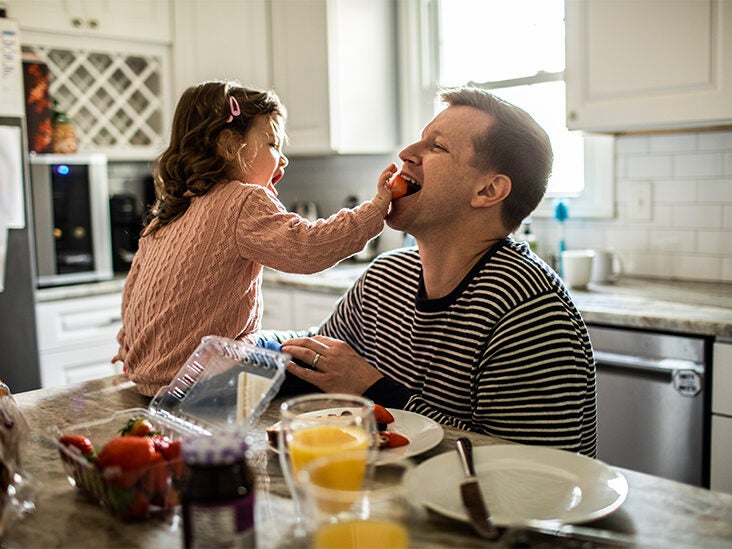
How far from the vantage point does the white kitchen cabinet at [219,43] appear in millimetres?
3771

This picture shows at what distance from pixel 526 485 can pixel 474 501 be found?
0.11 m

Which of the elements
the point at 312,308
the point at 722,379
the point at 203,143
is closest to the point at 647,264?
the point at 722,379

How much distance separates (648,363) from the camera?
2.29 metres

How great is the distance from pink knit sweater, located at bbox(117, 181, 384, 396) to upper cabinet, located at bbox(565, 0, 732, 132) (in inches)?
54.0

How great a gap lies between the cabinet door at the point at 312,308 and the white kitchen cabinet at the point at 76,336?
854 mm

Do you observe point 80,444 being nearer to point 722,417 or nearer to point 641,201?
point 722,417

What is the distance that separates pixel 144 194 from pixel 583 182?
7.55 feet

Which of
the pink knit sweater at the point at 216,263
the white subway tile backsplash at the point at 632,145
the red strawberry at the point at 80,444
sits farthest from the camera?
the white subway tile backsplash at the point at 632,145

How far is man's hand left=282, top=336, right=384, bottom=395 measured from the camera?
141 cm

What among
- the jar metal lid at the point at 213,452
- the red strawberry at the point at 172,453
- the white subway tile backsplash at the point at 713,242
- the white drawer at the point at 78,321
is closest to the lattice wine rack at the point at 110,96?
the white drawer at the point at 78,321

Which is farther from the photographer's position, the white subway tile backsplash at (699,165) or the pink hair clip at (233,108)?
the white subway tile backsplash at (699,165)

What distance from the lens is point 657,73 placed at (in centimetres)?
253

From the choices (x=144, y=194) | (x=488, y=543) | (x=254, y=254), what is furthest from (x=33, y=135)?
(x=488, y=543)

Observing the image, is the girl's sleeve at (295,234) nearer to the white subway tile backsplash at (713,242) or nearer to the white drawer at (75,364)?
the white subway tile backsplash at (713,242)
